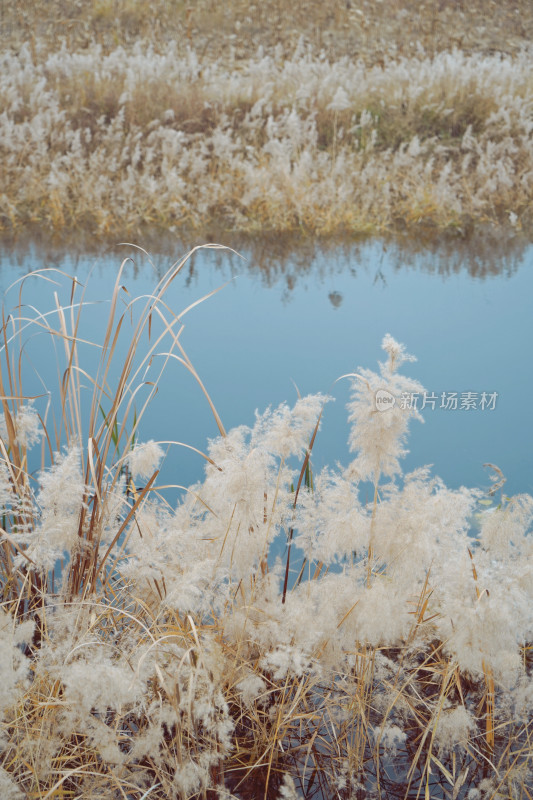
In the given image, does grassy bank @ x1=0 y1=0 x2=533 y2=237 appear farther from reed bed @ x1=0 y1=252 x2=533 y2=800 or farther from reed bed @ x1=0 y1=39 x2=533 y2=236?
reed bed @ x1=0 y1=252 x2=533 y2=800

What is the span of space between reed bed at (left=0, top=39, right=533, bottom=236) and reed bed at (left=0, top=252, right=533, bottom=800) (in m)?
2.15

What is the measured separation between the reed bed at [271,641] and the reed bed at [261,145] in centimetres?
215

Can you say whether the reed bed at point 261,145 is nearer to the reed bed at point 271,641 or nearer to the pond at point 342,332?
the pond at point 342,332

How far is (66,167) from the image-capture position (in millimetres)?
3713

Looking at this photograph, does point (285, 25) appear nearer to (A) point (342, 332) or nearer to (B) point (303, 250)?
(B) point (303, 250)

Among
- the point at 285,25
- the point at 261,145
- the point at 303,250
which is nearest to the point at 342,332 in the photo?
the point at 303,250

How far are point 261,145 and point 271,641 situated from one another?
3.39 meters

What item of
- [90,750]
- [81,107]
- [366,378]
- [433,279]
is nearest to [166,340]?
[433,279]

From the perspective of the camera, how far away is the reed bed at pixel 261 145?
3.35 metres

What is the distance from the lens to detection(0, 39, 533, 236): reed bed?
3.35 m

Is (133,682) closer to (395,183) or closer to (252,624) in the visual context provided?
(252,624)

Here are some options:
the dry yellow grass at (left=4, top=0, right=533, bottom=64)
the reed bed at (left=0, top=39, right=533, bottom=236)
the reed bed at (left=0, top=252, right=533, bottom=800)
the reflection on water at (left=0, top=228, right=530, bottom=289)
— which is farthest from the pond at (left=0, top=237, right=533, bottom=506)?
the dry yellow grass at (left=4, top=0, right=533, bottom=64)

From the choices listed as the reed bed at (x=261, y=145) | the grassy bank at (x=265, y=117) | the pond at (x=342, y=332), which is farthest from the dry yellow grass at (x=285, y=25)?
the pond at (x=342, y=332)

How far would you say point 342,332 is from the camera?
8.73ft
